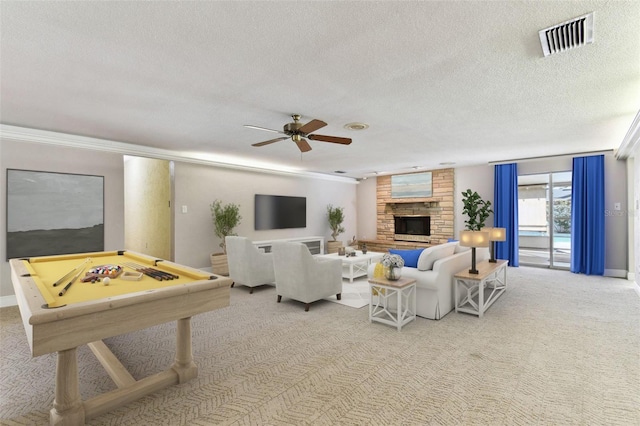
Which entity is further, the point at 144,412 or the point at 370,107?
the point at 370,107

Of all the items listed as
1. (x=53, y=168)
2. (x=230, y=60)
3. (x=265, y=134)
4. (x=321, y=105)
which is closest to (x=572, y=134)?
(x=321, y=105)

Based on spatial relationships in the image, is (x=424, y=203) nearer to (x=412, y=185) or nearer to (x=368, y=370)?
(x=412, y=185)

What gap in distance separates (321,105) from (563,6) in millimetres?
2055

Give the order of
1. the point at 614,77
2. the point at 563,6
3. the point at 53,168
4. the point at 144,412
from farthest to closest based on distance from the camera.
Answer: the point at 53,168 → the point at 614,77 → the point at 144,412 → the point at 563,6

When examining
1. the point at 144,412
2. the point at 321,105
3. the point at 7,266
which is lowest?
the point at 144,412

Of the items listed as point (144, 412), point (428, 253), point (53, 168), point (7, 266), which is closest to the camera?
point (144, 412)

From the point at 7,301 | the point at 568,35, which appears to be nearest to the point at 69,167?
the point at 7,301

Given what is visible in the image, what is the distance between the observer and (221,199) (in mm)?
6676

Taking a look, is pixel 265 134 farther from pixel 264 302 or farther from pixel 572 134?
pixel 572 134

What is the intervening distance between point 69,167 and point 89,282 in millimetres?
3213

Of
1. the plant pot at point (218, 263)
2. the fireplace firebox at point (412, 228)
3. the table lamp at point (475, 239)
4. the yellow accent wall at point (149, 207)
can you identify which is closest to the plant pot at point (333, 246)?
the fireplace firebox at point (412, 228)

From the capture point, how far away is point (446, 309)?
152 inches

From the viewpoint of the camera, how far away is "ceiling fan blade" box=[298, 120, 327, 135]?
9.85 ft

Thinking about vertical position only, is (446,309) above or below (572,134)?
below
